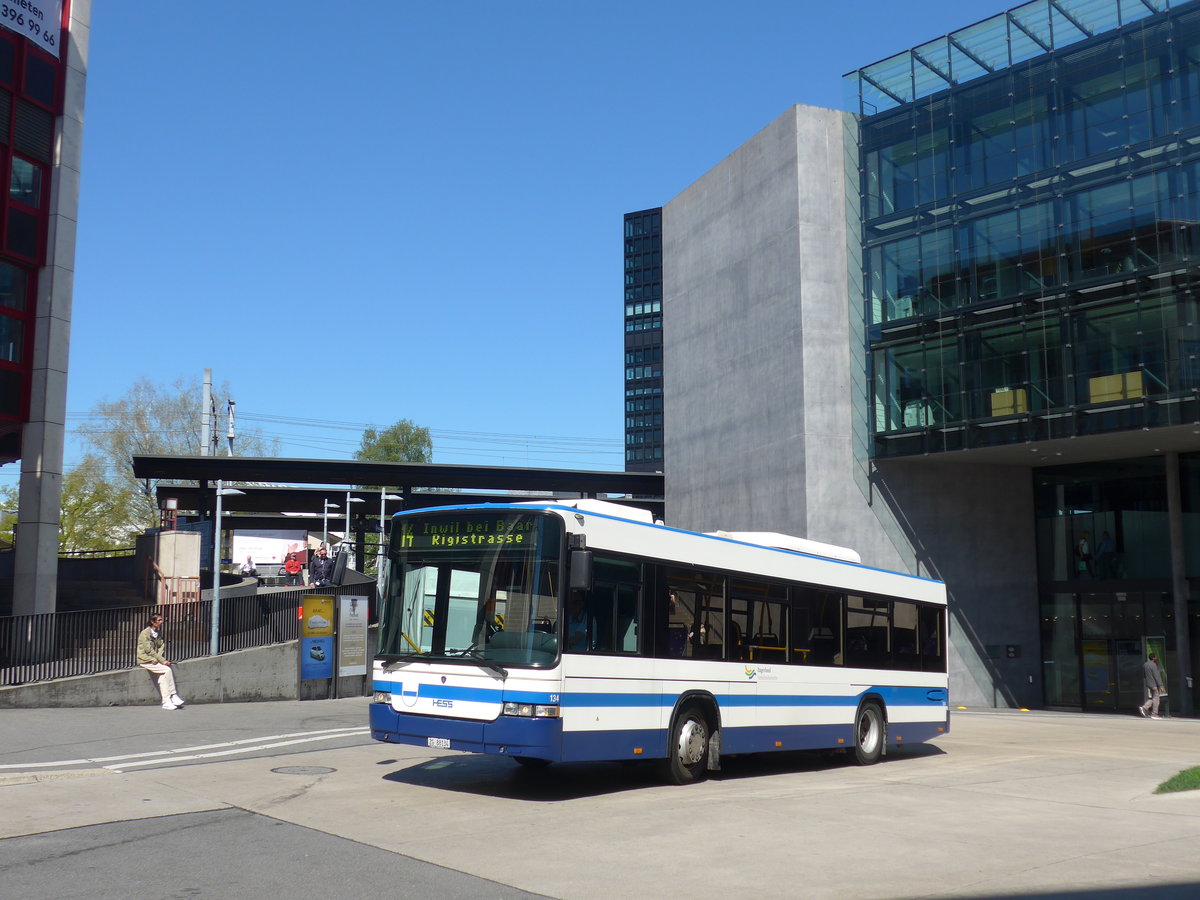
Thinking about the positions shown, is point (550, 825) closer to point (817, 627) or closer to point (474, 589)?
point (474, 589)

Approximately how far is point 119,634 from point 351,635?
5.79 meters

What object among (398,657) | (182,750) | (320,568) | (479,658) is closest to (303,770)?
(398,657)

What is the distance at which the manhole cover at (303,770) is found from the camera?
14195 mm

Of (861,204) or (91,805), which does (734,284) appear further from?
(91,805)

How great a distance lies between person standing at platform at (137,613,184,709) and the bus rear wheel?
42.1ft

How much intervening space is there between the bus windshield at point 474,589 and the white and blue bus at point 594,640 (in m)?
0.02

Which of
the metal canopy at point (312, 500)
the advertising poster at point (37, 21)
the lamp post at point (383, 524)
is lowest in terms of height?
the lamp post at point (383, 524)

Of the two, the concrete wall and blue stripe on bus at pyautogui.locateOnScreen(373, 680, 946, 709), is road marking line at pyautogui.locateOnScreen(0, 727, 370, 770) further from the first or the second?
the concrete wall

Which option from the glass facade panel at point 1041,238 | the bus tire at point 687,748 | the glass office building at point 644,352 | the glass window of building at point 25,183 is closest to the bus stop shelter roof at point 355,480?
the glass window of building at point 25,183

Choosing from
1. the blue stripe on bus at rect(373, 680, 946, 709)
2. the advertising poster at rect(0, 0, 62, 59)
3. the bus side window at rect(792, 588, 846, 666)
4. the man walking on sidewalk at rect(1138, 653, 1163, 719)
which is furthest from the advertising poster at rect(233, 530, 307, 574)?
the blue stripe on bus at rect(373, 680, 946, 709)

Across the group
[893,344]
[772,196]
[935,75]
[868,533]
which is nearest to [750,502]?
[868,533]

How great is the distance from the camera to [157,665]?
22531 millimetres

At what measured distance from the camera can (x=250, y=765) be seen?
48.9 feet

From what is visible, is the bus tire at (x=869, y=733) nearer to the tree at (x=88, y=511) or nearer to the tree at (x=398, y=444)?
the tree at (x=88, y=511)
